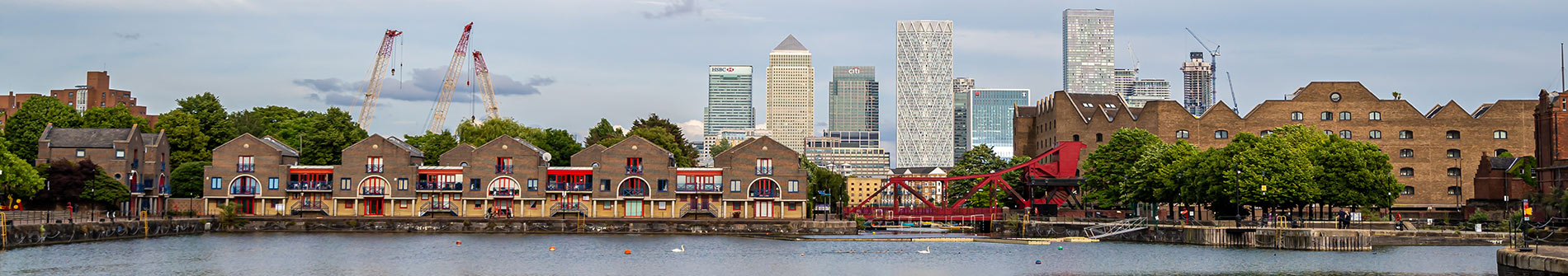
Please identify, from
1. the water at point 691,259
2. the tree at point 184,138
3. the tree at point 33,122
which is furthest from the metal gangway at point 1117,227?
the tree at point 33,122

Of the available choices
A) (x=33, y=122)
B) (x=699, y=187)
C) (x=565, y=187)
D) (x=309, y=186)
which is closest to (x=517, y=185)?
(x=565, y=187)

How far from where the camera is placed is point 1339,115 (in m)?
140

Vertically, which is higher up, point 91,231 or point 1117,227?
point 1117,227

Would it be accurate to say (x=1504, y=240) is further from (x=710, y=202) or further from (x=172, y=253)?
(x=172, y=253)

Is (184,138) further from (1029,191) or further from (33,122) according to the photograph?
(1029,191)

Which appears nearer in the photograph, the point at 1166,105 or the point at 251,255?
the point at 251,255

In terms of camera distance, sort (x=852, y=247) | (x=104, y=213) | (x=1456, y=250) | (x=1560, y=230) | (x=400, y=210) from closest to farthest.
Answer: (x=1560, y=230)
(x=1456, y=250)
(x=852, y=247)
(x=104, y=213)
(x=400, y=210)

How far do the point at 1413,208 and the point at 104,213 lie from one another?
11120cm

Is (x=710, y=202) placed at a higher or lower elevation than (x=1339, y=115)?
lower

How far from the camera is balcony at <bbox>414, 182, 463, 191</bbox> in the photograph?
359 feet

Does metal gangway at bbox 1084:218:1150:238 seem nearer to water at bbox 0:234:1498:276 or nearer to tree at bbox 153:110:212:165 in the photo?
water at bbox 0:234:1498:276

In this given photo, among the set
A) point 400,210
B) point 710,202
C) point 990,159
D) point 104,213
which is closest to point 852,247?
point 710,202

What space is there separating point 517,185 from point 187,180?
2935 cm

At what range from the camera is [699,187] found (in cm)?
Answer: 10956
